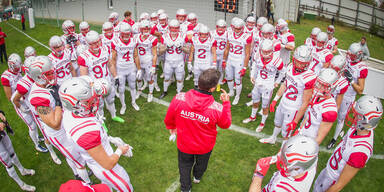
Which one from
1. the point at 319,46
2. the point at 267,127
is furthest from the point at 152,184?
the point at 319,46

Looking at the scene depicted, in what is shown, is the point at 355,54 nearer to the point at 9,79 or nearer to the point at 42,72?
the point at 42,72

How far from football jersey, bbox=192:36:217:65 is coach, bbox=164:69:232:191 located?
413 centimetres

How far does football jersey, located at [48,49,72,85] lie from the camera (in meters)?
6.16

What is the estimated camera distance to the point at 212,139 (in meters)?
4.17

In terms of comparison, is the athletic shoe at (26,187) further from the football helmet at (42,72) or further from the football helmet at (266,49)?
the football helmet at (266,49)

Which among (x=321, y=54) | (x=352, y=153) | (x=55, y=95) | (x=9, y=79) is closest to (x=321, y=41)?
(x=321, y=54)

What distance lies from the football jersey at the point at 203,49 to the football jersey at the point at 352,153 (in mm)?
4956

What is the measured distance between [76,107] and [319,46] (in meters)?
6.61

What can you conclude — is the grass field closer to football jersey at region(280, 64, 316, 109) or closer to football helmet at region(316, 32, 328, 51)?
football jersey at region(280, 64, 316, 109)

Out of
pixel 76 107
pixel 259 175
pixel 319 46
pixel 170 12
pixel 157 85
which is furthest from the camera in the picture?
pixel 170 12

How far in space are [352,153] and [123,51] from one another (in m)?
6.05

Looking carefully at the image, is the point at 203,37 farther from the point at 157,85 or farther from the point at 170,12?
the point at 170,12

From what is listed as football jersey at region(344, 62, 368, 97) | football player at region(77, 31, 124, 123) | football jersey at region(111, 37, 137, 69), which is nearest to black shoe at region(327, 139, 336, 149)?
football jersey at region(344, 62, 368, 97)

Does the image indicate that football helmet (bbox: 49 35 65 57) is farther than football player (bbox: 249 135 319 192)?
Yes
